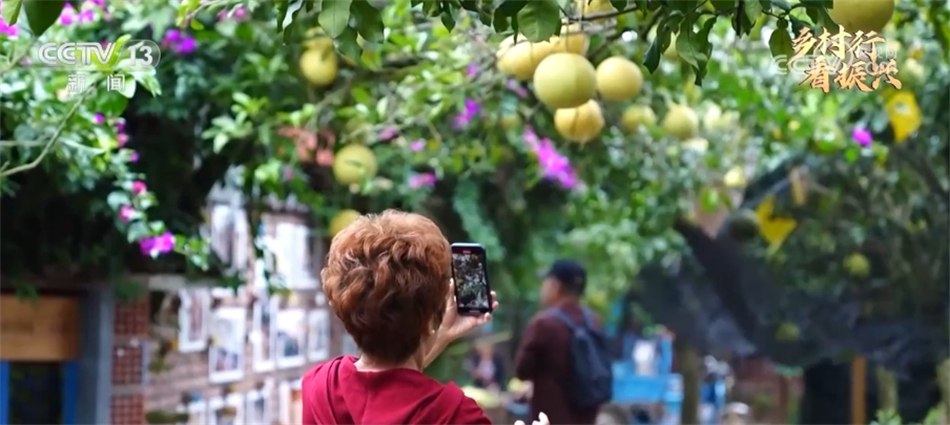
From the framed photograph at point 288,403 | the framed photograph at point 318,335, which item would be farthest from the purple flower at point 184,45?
the framed photograph at point 318,335

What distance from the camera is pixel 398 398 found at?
134 centimetres

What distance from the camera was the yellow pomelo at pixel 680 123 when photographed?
3.08 metres

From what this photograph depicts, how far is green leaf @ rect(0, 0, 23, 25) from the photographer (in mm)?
1307

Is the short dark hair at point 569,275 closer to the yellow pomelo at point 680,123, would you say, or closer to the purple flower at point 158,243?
the yellow pomelo at point 680,123

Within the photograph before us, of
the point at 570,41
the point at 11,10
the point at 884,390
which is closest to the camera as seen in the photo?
the point at 11,10

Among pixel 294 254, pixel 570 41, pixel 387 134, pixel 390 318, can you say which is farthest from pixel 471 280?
pixel 294 254

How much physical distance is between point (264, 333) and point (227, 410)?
0.48 metres

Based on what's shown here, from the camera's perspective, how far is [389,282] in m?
1.33

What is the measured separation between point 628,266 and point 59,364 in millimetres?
4231

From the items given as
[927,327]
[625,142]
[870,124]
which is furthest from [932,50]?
[927,327]

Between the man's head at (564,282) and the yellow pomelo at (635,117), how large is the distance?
2.50 feet

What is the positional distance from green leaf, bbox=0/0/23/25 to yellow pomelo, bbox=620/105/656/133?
6.44ft

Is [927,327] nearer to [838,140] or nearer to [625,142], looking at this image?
[838,140]

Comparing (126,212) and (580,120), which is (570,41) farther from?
(126,212)
